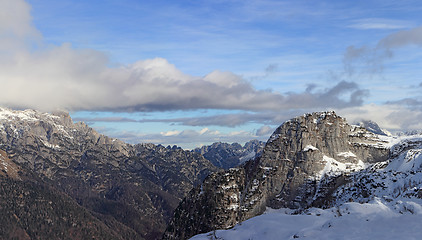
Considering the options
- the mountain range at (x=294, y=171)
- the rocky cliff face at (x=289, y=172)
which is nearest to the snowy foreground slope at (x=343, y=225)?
the mountain range at (x=294, y=171)

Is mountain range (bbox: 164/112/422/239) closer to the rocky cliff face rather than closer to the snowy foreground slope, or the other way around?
the rocky cliff face

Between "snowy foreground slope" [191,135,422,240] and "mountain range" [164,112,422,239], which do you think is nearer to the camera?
"snowy foreground slope" [191,135,422,240]

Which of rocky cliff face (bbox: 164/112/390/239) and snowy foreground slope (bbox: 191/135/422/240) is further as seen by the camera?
rocky cliff face (bbox: 164/112/390/239)

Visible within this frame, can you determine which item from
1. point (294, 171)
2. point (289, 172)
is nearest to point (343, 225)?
point (294, 171)

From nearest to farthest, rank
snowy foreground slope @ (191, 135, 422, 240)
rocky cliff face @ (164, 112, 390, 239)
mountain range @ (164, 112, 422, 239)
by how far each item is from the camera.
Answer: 1. snowy foreground slope @ (191, 135, 422, 240)
2. mountain range @ (164, 112, 422, 239)
3. rocky cliff face @ (164, 112, 390, 239)

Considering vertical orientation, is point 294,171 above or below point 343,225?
below

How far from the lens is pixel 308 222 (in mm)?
26109

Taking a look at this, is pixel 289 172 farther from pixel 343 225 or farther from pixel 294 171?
pixel 343 225

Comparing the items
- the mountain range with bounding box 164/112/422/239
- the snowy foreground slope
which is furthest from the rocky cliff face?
the snowy foreground slope

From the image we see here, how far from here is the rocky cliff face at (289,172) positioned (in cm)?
16988

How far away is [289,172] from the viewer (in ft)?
577

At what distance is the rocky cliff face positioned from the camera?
170 metres

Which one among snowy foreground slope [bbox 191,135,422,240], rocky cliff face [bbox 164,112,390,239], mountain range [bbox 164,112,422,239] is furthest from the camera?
rocky cliff face [bbox 164,112,390,239]

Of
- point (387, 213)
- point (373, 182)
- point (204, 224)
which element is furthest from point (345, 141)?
point (387, 213)
